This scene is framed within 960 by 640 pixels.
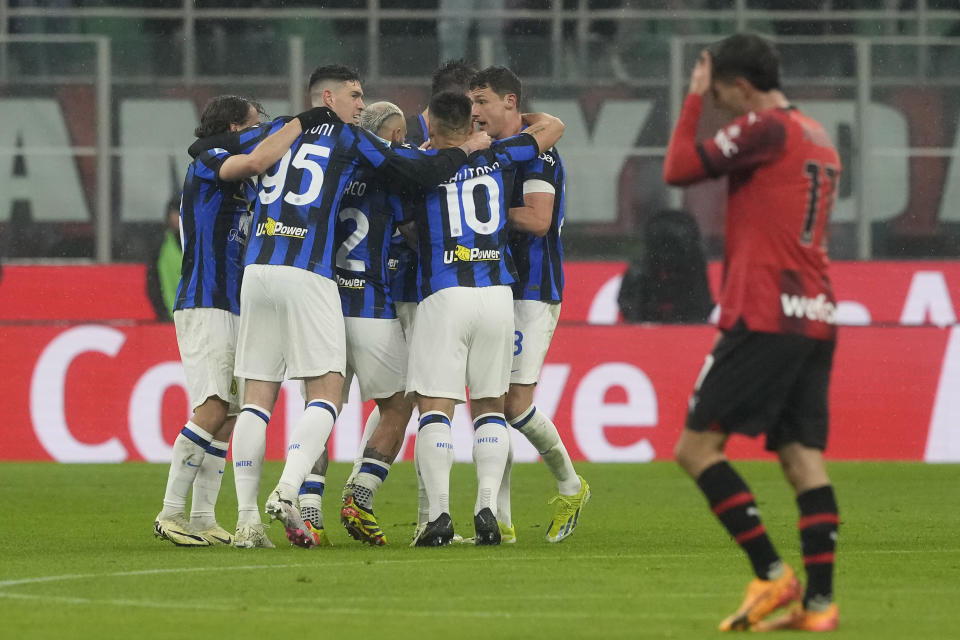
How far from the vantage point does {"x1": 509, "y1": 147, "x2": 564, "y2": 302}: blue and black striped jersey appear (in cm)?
809

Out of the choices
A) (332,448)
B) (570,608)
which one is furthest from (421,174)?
(332,448)

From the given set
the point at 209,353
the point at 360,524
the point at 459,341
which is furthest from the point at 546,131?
the point at 360,524

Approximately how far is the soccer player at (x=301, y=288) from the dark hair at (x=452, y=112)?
24cm

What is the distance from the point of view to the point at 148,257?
15.5 m

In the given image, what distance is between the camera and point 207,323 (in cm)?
782

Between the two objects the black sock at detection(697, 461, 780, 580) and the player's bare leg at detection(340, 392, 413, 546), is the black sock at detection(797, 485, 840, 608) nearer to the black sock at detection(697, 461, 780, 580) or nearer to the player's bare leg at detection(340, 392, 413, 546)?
the black sock at detection(697, 461, 780, 580)

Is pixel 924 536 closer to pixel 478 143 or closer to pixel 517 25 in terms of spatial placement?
pixel 478 143

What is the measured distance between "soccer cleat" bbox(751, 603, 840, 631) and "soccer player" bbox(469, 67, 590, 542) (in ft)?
9.95

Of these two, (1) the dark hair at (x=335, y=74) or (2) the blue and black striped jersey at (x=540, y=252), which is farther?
(2) the blue and black striped jersey at (x=540, y=252)

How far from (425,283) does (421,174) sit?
1.68 ft

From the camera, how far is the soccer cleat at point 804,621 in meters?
4.96

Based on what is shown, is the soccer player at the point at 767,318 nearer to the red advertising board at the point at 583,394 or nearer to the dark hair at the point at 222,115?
the dark hair at the point at 222,115

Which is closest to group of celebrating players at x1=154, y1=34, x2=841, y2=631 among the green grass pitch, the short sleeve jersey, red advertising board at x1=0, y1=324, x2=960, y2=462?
the green grass pitch

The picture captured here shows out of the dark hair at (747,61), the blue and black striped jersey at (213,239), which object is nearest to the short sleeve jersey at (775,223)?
the dark hair at (747,61)
